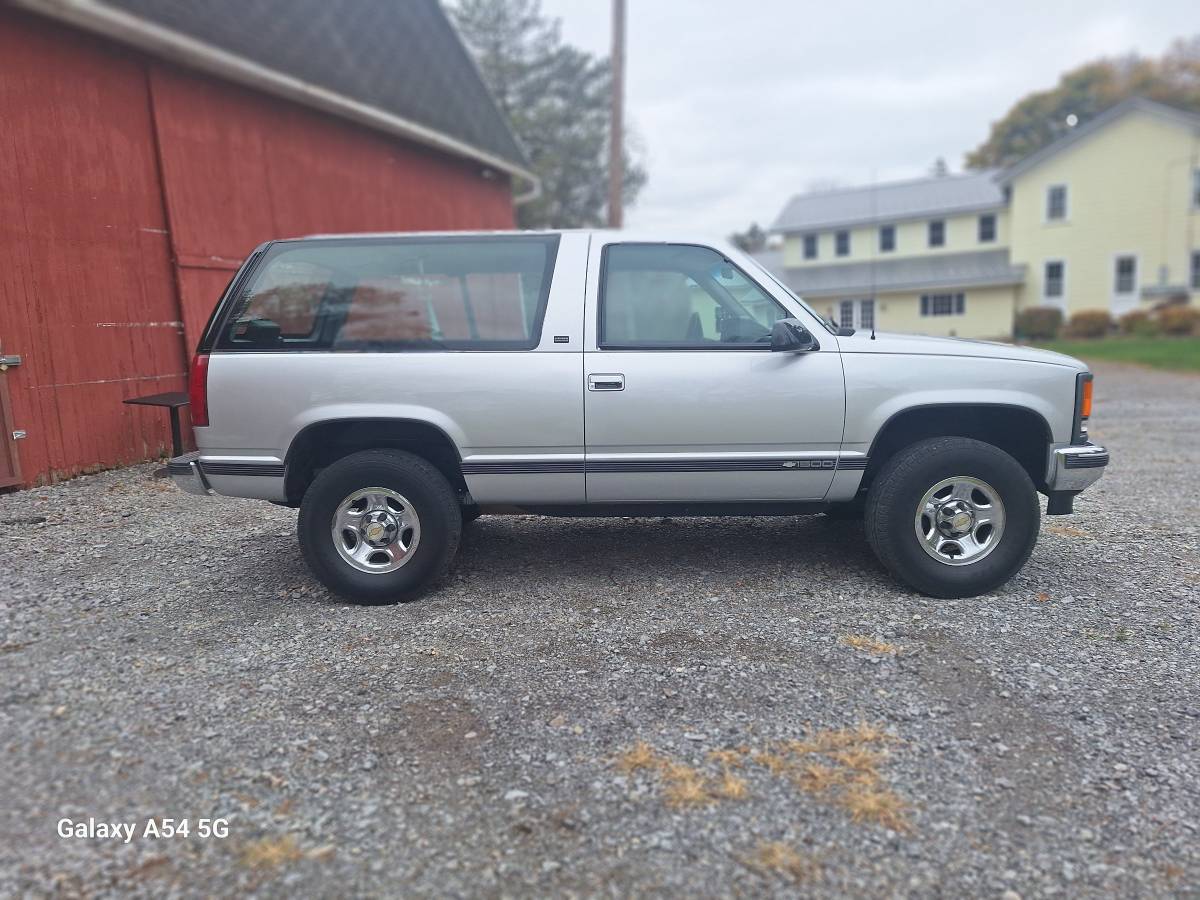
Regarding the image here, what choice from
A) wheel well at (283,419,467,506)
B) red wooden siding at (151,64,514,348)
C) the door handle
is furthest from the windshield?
red wooden siding at (151,64,514,348)

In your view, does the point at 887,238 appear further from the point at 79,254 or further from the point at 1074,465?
the point at 1074,465

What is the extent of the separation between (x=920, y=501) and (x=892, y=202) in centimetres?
3669

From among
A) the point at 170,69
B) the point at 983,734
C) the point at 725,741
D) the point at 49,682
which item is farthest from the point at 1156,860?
the point at 170,69

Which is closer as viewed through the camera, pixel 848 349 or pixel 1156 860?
pixel 1156 860

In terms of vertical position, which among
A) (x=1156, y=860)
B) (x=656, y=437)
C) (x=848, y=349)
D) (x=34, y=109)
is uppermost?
(x=34, y=109)

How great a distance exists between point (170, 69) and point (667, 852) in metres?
8.76

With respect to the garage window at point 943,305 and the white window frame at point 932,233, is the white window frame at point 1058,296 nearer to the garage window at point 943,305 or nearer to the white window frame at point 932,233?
the garage window at point 943,305

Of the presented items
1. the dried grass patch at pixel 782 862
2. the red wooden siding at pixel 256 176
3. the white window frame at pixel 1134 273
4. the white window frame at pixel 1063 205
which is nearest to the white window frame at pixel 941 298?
the white window frame at pixel 1063 205

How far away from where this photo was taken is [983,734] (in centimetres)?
305

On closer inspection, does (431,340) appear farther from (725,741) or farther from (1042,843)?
(1042,843)

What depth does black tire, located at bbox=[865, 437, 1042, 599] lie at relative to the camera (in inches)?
166

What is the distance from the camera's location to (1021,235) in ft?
108

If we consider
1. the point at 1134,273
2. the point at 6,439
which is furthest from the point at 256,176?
the point at 1134,273

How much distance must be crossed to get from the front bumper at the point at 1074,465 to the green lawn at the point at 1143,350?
16.2m
